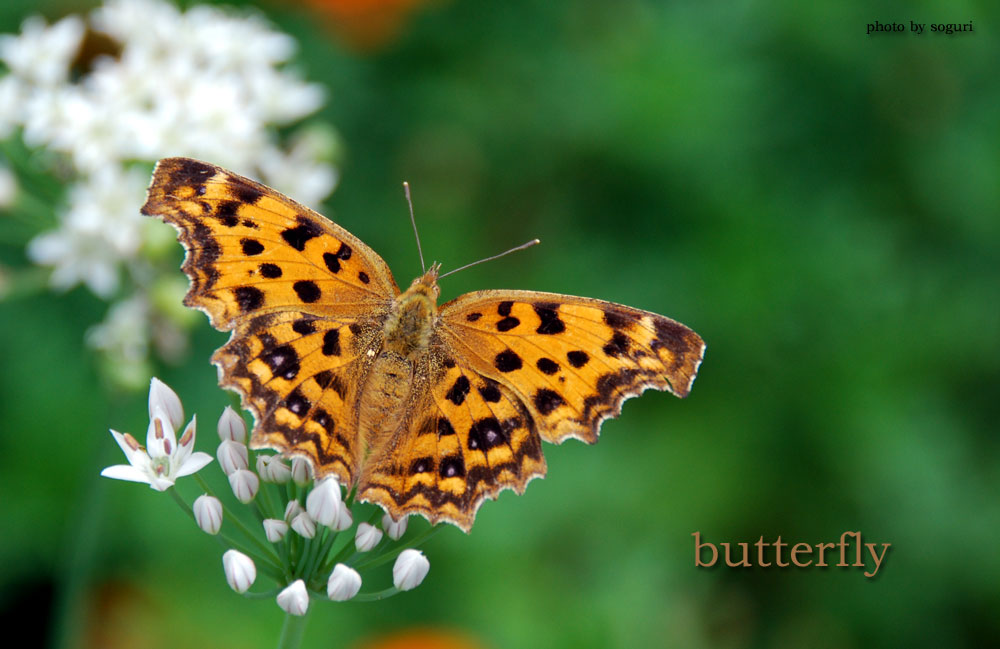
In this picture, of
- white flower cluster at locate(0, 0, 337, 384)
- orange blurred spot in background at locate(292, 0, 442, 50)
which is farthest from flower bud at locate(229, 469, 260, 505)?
orange blurred spot in background at locate(292, 0, 442, 50)

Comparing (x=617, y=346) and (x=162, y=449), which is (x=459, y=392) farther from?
(x=162, y=449)

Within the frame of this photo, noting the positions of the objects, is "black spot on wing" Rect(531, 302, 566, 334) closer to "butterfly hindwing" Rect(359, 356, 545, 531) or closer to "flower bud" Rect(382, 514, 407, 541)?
"butterfly hindwing" Rect(359, 356, 545, 531)

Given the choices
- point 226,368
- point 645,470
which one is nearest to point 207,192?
point 226,368

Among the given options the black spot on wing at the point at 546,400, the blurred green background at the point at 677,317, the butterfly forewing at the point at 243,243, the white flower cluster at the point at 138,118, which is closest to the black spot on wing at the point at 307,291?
the butterfly forewing at the point at 243,243

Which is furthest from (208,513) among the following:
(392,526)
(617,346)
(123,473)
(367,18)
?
(367,18)

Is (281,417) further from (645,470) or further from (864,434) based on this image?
(864,434)
